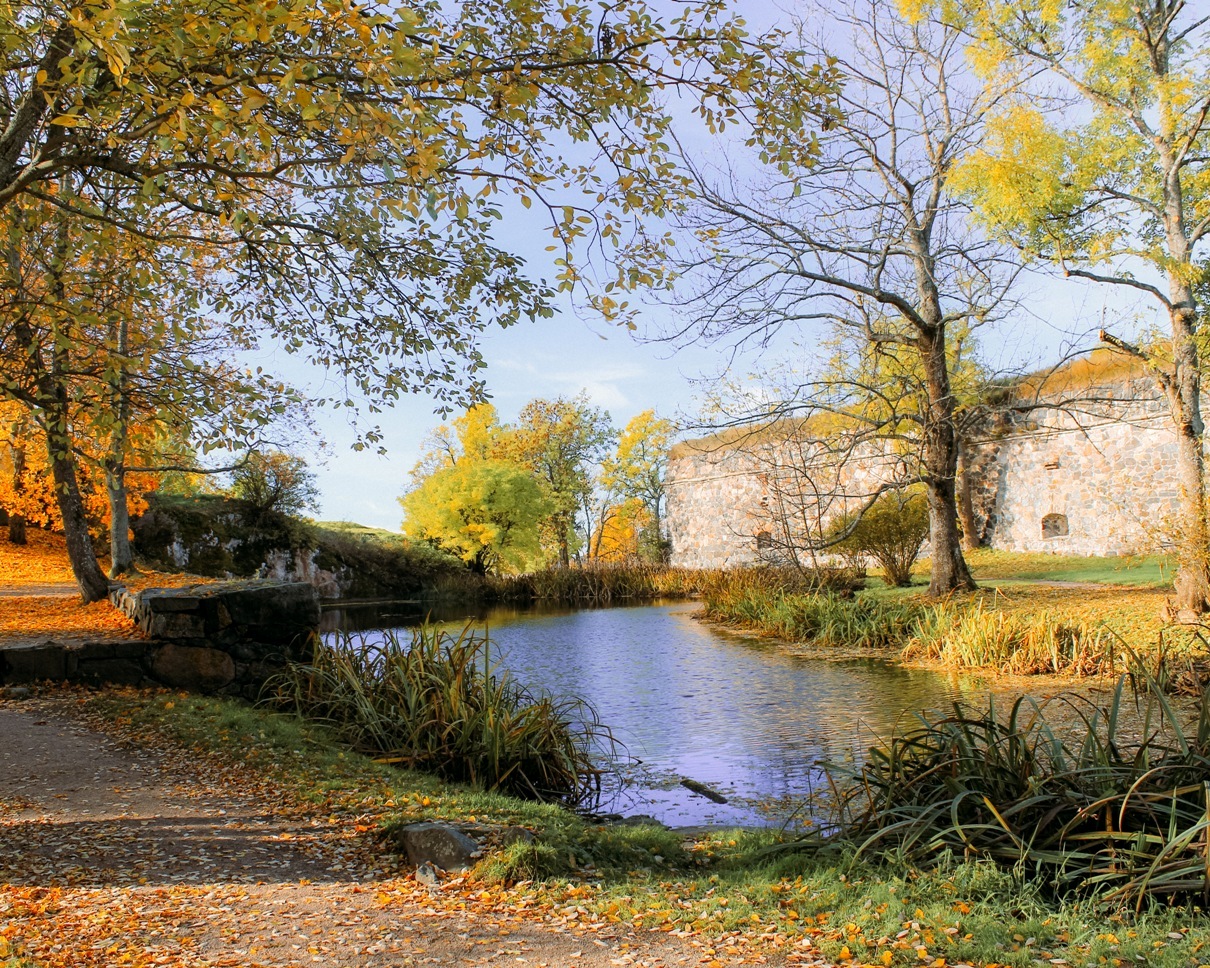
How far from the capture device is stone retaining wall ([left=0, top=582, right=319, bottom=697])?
7125mm

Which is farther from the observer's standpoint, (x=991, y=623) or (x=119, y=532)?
(x=119, y=532)

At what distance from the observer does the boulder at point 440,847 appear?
12.3ft

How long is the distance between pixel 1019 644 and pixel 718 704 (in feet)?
11.4

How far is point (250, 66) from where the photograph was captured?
13.7 ft

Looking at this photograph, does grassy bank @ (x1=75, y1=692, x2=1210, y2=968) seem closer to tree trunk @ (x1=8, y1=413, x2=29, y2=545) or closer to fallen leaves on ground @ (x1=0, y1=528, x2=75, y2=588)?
tree trunk @ (x1=8, y1=413, x2=29, y2=545)

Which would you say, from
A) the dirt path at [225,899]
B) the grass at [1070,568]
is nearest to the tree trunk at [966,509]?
the grass at [1070,568]

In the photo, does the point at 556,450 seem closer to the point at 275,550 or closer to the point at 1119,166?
the point at 275,550

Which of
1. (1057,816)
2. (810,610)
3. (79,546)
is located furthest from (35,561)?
(1057,816)

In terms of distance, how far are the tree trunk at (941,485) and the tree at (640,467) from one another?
2021cm

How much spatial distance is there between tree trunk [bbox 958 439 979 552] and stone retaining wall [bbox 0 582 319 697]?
59.2 ft

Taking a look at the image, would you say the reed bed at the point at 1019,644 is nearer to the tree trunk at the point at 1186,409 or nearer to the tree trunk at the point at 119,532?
the tree trunk at the point at 1186,409

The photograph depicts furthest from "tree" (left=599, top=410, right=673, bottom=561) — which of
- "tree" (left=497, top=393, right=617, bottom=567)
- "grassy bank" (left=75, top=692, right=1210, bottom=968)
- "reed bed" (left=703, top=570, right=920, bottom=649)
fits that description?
"grassy bank" (left=75, top=692, right=1210, bottom=968)

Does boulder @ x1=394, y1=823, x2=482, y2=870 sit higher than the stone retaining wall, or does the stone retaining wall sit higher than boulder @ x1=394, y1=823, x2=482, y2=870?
the stone retaining wall

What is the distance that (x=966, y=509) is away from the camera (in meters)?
21.4
